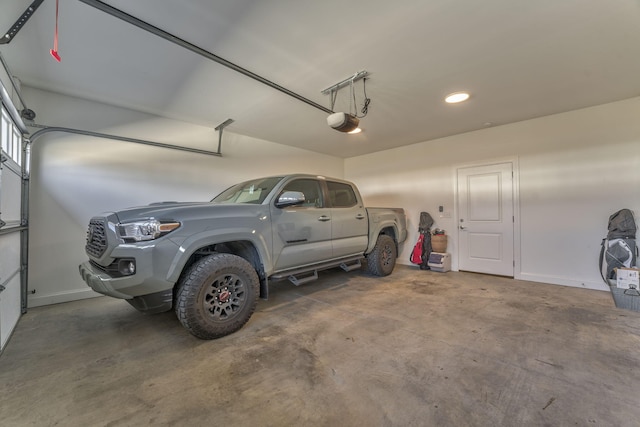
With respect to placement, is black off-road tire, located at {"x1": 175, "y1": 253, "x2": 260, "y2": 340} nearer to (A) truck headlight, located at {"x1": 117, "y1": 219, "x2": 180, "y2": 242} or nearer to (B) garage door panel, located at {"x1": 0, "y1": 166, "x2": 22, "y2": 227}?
(A) truck headlight, located at {"x1": 117, "y1": 219, "x2": 180, "y2": 242}

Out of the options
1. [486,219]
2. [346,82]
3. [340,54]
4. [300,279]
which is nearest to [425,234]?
[486,219]

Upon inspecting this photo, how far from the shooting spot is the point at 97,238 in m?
2.36

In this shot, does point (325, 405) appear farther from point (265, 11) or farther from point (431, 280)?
point (431, 280)

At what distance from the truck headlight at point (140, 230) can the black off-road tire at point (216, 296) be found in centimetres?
45

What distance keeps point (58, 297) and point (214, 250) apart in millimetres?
2708

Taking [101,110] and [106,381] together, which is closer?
[106,381]

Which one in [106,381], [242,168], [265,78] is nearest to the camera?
[106,381]

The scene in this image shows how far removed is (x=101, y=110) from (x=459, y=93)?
17.3ft

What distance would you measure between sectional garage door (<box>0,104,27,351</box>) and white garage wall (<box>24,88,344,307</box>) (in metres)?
0.28

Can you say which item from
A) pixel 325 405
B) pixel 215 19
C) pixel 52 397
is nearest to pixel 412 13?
pixel 215 19

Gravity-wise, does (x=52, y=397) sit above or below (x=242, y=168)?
below

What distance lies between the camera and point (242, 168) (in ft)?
17.6

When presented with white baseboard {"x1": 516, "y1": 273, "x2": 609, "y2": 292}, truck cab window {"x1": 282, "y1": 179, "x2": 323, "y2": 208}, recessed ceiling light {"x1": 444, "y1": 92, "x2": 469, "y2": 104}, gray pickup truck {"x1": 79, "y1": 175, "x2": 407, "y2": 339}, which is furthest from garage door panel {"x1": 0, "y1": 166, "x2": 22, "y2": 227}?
white baseboard {"x1": 516, "y1": 273, "x2": 609, "y2": 292}

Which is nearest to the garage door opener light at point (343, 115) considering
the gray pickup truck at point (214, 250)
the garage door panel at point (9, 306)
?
the gray pickup truck at point (214, 250)
